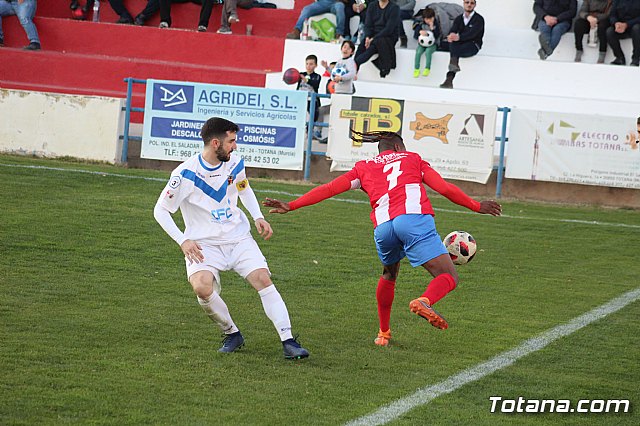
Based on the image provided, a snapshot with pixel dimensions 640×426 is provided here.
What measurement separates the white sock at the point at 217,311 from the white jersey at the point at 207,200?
1.26ft

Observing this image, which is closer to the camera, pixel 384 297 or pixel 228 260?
pixel 228 260

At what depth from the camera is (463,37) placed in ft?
71.9

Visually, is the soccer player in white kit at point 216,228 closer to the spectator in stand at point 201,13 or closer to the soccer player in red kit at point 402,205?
the soccer player in red kit at point 402,205

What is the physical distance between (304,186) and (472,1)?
685 centimetres

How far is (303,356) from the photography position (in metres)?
6.74

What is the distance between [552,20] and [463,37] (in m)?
2.09

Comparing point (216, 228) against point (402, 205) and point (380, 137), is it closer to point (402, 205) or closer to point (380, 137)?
point (402, 205)

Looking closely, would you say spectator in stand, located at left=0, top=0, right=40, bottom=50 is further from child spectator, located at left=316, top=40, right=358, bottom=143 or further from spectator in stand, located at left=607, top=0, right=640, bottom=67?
spectator in stand, located at left=607, top=0, right=640, bottom=67

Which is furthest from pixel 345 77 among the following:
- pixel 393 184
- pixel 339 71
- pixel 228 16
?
pixel 393 184

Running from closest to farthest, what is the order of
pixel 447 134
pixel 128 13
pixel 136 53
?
pixel 447 134 → pixel 136 53 → pixel 128 13

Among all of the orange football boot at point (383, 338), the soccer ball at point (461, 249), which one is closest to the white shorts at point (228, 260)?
the orange football boot at point (383, 338)

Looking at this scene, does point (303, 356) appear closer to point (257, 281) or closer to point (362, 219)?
point (257, 281)

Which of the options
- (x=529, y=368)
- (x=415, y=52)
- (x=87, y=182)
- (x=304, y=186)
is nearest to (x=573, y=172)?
(x=304, y=186)

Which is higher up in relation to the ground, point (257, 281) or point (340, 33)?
point (340, 33)
